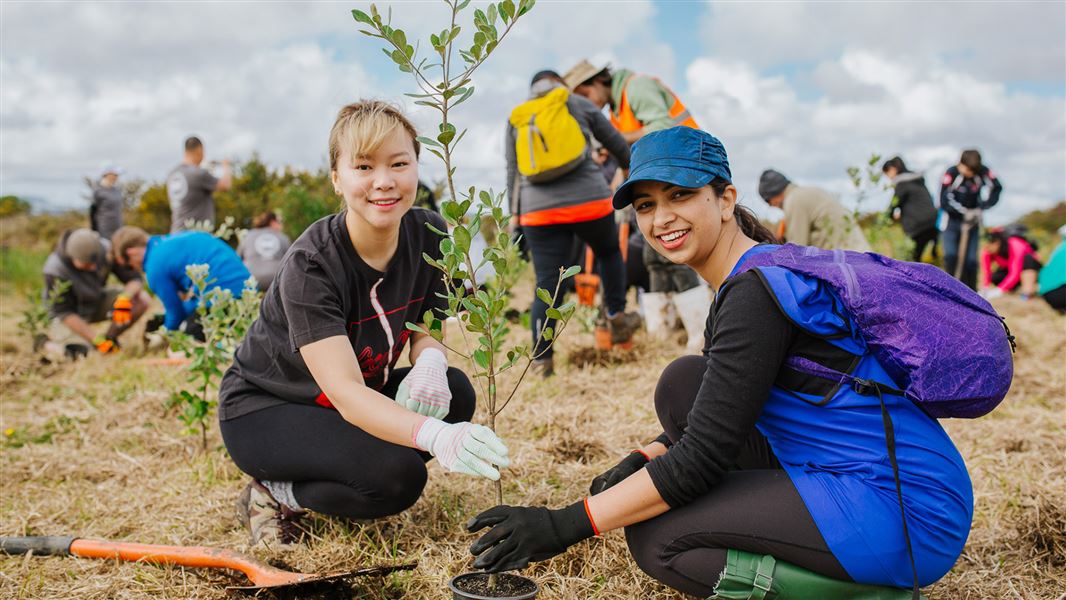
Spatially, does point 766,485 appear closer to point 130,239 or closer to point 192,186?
point 130,239

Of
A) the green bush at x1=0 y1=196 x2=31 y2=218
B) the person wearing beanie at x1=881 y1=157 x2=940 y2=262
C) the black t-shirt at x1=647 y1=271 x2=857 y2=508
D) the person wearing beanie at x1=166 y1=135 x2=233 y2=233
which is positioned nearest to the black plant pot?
the black t-shirt at x1=647 y1=271 x2=857 y2=508

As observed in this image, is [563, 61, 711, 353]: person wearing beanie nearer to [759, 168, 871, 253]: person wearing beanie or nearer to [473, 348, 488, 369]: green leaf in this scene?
[759, 168, 871, 253]: person wearing beanie

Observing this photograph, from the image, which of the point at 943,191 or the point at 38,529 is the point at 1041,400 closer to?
the point at 38,529

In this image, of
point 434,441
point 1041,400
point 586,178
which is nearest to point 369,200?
point 434,441

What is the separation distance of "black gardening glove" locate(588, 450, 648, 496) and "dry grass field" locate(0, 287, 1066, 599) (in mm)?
267

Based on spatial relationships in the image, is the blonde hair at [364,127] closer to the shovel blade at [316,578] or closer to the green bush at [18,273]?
the shovel blade at [316,578]

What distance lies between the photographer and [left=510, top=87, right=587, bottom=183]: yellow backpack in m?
4.24

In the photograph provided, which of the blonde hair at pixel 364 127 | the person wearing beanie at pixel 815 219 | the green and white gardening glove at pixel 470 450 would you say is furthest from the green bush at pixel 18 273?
the green and white gardening glove at pixel 470 450

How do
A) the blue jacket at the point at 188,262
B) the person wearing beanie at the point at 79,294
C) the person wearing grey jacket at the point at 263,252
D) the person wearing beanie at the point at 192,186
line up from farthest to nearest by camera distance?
the person wearing beanie at the point at 192,186
the person wearing grey jacket at the point at 263,252
the person wearing beanie at the point at 79,294
the blue jacket at the point at 188,262

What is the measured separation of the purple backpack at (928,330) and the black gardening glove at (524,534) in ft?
2.22

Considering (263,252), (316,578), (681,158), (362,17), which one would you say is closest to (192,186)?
(263,252)

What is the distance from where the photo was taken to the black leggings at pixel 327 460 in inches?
91.4

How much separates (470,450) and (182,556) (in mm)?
1159

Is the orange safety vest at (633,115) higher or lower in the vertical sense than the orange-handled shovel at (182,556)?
higher
